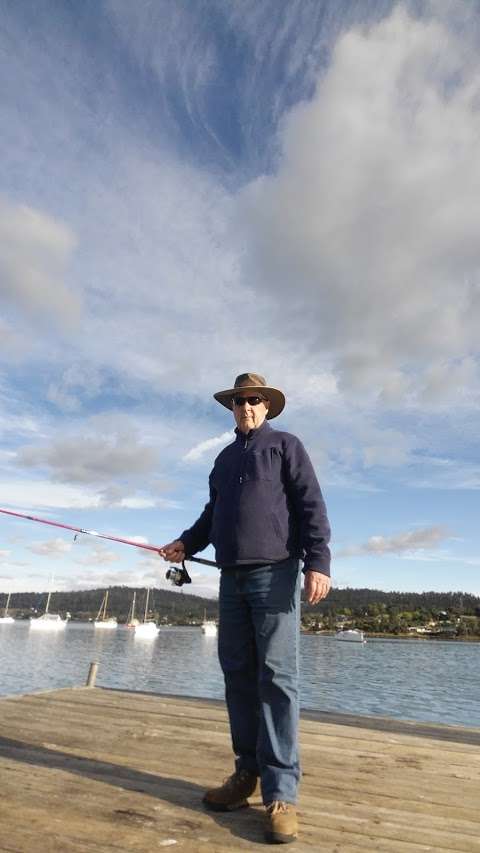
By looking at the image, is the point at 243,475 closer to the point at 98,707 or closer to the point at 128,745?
the point at 128,745

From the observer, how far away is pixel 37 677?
140ft

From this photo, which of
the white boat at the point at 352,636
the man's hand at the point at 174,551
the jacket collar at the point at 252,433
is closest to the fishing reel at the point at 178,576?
the man's hand at the point at 174,551

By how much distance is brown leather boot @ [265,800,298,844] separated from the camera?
2.81 metres

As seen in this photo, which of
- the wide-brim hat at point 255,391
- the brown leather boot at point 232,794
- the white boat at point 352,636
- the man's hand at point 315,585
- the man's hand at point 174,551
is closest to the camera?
the brown leather boot at point 232,794

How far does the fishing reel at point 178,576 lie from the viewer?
185 inches

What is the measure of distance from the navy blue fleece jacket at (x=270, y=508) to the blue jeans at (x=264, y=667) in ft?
0.40

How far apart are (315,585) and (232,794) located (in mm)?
1246

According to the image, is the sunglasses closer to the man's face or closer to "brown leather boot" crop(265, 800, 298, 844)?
the man's face

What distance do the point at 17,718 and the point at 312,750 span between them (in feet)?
9.10

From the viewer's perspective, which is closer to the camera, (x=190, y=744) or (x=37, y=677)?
(x=190, y=744)

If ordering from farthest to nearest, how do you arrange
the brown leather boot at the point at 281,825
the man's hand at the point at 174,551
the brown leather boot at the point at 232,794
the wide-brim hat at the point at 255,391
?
the man's hand at the point at 174,551
the wide-brim hat at the point at 255,391
the brown leather boot at the point at 232,794
the brown leather boot at the point at 281,825

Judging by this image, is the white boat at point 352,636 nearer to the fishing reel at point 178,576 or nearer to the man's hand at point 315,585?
the fishing reel at point 178,576

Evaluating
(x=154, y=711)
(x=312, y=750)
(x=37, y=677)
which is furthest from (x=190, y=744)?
(x=37, y=677)

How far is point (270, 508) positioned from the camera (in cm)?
362
